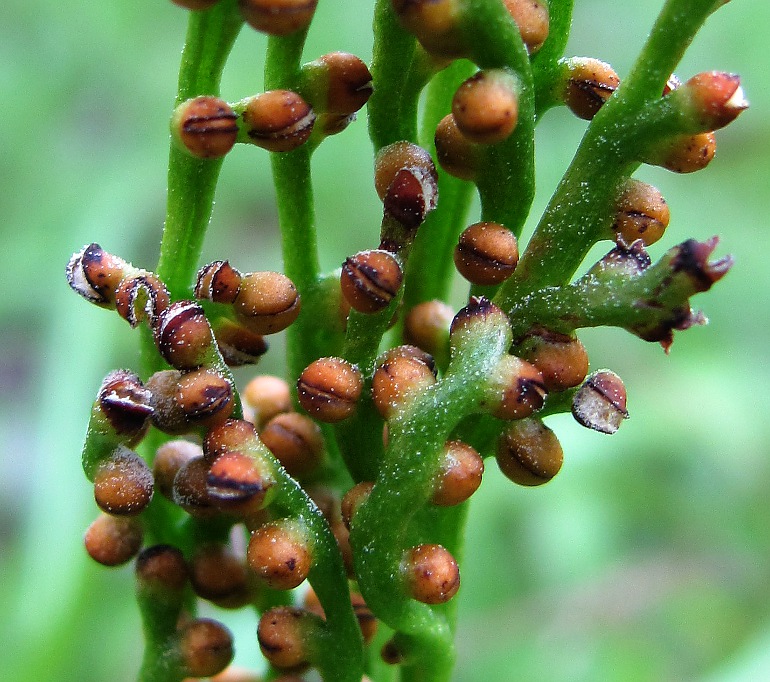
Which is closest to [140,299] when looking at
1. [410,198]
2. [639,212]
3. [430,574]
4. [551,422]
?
[410,198]

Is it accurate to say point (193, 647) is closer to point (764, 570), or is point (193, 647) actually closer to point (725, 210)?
point (764, 570)

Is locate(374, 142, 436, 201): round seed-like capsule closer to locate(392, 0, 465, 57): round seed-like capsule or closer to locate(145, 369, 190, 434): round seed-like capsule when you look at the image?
locate(392, 0, 465, 57): round seed-like capsule

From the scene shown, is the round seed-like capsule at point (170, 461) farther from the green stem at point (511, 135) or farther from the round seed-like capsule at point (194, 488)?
the green stem at point (511, 135)

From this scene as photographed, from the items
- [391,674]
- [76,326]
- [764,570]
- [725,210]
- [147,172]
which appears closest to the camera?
[391,674]

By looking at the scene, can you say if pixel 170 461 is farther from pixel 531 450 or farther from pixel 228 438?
pixel 531 450

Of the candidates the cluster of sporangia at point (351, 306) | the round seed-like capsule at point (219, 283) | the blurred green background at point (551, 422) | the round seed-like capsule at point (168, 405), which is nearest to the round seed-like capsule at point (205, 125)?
the cluster of sporangia at point (351, 306)

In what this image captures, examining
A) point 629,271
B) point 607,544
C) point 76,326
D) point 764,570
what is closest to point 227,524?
point 629,271

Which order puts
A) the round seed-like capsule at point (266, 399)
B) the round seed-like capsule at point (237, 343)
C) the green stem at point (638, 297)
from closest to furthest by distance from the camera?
1. the green stem at point (638, 297)
2. the round seed-like capsule at point (237, 343)
3. the round seed-like capsule at point (266, 399)
